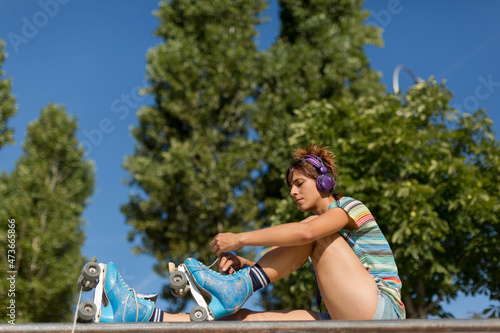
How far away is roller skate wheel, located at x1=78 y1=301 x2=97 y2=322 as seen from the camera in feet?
7.54

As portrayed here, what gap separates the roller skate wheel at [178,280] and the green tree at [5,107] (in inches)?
462

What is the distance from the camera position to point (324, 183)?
3119 mm

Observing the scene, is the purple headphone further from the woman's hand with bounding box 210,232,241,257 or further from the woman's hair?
the woman's hand with bounding box 210,232,241,257

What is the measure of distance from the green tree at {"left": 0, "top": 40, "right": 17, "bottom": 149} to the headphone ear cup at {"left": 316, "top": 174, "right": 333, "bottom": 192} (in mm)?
11758

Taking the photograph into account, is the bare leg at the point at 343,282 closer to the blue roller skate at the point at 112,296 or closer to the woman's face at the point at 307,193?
the woman's face at the point at 307,193

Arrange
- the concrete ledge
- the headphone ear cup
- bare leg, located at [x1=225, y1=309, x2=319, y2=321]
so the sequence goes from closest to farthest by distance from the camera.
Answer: the concrete ledge, bare leg, located at [x1=225, y1=309, x2=319, y2=321], the headphone ear cup

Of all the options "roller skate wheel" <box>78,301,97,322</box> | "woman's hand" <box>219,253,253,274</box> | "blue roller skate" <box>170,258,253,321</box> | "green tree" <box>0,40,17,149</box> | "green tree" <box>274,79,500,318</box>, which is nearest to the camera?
"roller skate wheel" <box>78,301,97,322</box>

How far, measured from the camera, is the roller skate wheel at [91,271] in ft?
8.21

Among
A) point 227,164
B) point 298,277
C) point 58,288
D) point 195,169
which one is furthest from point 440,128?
point 58,288

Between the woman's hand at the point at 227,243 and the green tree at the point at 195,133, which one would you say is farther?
the green tree at the point at 195,133

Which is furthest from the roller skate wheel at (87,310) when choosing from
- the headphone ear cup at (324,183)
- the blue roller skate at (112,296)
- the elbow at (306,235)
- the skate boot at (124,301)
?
the headphone ear cup at (324,183)

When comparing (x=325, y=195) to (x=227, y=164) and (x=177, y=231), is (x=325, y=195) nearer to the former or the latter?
(x=227, y=164)

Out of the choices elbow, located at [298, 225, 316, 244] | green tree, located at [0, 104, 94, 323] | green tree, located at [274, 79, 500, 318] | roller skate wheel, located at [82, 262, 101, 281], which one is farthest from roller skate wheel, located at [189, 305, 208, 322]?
green tree, located at [0, 104, 94, 323]

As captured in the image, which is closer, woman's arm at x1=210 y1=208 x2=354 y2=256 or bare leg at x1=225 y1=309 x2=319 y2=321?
woman's arm at x1=210 y1=208 x2=354 y2=256
